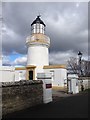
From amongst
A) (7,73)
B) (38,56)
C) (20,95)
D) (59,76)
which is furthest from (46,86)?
(38,56)

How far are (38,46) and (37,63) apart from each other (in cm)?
239

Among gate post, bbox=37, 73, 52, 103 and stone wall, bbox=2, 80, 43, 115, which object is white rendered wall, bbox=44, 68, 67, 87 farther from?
stone wall, bbox=2, 80, 43, 115

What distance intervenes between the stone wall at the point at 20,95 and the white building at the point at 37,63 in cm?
1702

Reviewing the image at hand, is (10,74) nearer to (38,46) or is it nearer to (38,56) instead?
(38,56)

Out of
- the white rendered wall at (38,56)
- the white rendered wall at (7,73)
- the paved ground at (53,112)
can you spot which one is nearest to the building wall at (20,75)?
the white rendered wall at (7,73)

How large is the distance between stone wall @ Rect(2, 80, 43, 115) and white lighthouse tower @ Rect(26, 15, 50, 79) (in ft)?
60.4

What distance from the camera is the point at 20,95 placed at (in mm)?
10516

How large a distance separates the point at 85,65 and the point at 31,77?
3713cm

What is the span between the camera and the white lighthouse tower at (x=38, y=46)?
103 ft

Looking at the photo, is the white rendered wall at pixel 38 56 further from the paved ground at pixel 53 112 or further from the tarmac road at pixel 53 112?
the tarmac road at pixel 53 112

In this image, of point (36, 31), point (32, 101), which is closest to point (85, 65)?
point (36, 31)

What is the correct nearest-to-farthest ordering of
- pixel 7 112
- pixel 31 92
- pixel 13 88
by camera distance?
pixel 7 112 < pixel 13 88 < pixel 31 92

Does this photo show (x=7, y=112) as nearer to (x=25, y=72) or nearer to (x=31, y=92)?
(x=31, y=92)

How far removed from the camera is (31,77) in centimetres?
3078
